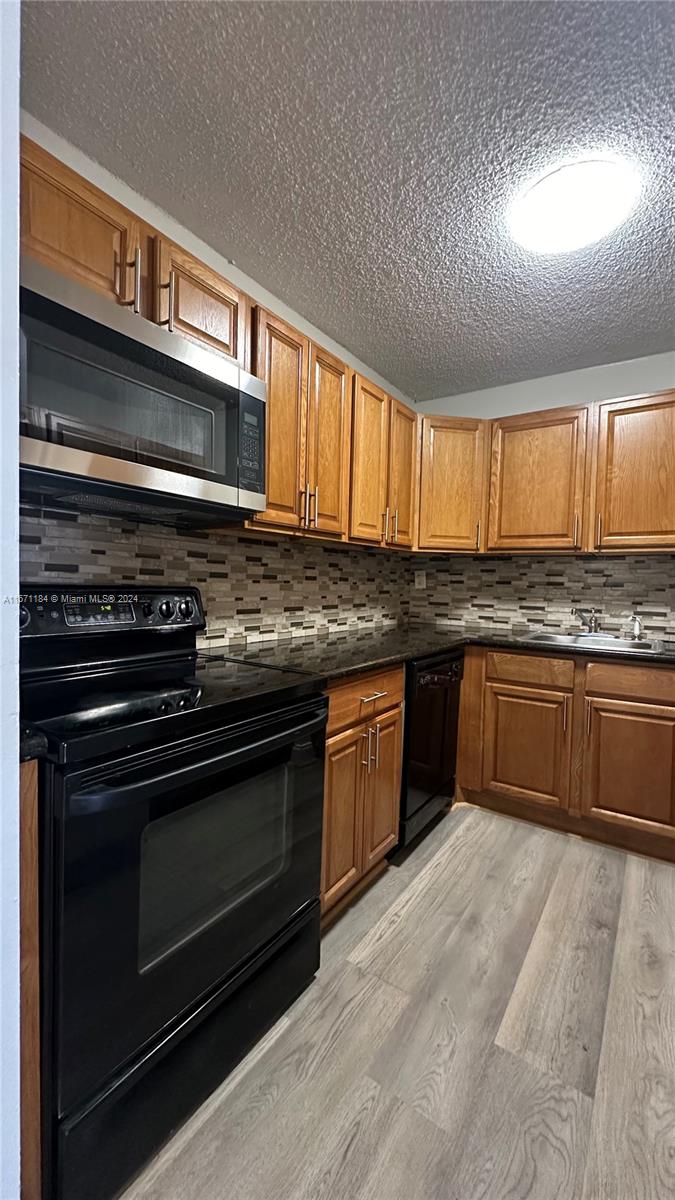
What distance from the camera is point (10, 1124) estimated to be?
0.54 m

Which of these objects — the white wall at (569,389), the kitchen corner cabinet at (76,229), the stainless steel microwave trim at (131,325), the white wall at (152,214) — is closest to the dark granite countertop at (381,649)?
the stainless steel microwave trim at (131,325)

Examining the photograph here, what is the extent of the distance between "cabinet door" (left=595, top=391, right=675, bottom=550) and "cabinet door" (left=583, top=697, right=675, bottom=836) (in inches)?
32.1

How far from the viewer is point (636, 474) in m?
2.41

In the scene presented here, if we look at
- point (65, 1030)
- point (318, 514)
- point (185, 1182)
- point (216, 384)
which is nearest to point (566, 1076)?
point (185, 1182)

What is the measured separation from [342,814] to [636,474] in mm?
2128

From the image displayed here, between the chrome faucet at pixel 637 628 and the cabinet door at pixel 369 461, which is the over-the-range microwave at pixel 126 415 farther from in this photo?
the chrome faucet at pixel 637 628

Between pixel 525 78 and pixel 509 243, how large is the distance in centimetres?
57

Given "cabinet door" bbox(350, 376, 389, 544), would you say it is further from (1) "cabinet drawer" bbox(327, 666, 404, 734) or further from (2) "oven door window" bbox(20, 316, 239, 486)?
(2) "oven door window" bbox(20, 316, 239, 486)

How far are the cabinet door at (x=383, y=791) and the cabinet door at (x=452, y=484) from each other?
1.19m

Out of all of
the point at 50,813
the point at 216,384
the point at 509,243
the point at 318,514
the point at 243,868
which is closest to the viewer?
the point at 50,813

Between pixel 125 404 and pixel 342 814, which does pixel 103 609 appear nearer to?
pixel 125 404

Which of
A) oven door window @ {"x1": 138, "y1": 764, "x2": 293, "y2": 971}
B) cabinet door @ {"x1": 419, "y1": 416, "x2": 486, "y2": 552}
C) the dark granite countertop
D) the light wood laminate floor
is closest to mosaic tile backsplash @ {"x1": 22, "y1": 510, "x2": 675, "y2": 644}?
the dark granite countertop

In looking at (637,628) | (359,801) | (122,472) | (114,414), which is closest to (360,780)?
(359,801)

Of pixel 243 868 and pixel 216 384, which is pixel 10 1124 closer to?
pixel 243 868
